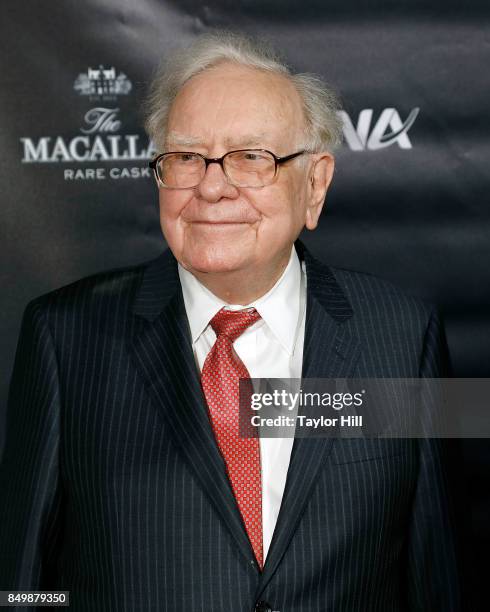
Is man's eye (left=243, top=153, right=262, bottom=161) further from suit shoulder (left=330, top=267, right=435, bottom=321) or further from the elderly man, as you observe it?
suit shoulder (left=330, top=267, right=435, bottom=321)

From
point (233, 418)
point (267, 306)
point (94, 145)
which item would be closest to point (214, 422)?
point (233, 418)

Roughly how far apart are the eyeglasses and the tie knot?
9.8 inches

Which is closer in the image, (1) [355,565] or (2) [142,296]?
(1) [355,565]

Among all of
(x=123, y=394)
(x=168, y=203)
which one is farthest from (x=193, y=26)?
(x=123, y=394)

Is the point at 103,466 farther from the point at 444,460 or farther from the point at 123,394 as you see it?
the point at 444,460

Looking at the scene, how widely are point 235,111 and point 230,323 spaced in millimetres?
385

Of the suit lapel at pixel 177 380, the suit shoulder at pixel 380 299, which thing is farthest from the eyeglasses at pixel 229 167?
the suit shoulder at pixel 380 299

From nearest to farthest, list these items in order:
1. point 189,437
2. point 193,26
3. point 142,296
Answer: point 189,437 → point 142,296 → point 193,26

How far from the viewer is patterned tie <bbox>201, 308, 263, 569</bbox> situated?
1712 mm

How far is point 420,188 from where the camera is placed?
8.38 feet

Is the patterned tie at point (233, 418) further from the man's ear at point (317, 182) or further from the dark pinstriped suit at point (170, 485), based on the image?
the man's ear at point (317, 182)

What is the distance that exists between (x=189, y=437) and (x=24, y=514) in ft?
1.07

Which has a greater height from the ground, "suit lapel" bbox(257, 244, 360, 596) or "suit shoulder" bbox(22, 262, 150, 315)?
"suit shoulder" bbox(22, 262, 150, 315)

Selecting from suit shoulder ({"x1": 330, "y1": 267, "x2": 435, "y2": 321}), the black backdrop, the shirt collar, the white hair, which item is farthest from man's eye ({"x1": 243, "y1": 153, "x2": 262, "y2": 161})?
the black backdrop
